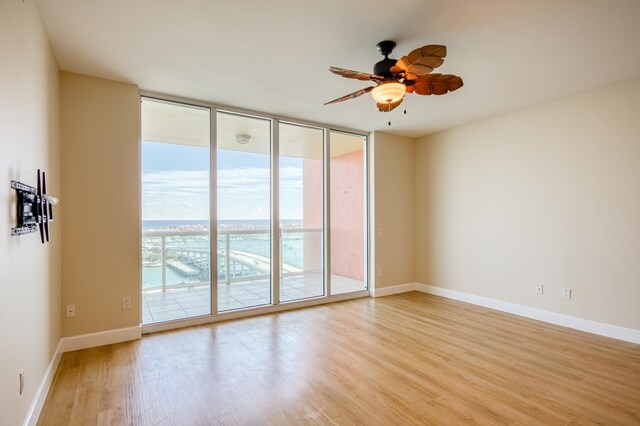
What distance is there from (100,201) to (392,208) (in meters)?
4.19

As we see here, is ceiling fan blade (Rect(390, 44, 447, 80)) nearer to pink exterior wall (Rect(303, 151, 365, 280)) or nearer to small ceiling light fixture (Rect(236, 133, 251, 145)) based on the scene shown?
small ceiling light fixture (Rect(236, 133, 251, 145))

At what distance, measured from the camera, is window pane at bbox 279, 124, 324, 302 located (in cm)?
479

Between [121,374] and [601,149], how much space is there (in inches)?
207

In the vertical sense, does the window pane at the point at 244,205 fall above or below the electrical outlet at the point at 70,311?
above

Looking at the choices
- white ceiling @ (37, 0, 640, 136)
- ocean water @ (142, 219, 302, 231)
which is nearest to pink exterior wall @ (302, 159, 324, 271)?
ocean water @ (142, 219, 302, 231)

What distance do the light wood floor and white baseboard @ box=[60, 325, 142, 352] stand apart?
114 millimetres

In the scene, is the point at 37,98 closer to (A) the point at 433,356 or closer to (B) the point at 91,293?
(B) the point at 91,293

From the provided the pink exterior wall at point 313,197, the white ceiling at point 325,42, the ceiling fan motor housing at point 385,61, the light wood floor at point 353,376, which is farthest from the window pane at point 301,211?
the ceiling fan motor housing at point 385,61

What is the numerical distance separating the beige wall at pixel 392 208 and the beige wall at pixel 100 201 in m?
3.47

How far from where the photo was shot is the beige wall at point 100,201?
3.19 meters

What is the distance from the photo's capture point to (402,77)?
245 cm

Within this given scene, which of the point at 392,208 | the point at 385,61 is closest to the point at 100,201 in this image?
the point at 385,61

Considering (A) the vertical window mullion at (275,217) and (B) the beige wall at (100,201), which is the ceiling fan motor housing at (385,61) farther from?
(B) the beige wall at (100,201)

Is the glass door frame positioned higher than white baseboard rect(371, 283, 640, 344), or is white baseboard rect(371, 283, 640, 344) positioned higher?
the glass door frame
